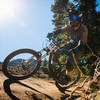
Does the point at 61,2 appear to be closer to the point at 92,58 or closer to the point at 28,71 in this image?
the point at 92,58

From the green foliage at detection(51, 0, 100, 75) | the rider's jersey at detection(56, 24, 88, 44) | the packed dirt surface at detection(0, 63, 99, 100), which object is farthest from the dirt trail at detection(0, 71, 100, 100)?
the green foliage at detection(51, 0, 100, 75)

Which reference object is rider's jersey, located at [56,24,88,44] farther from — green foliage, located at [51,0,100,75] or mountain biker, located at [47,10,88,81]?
green foliage, located at [51,0,100,75]

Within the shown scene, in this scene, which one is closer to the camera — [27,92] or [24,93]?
[24,93]

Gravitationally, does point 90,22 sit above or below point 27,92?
above

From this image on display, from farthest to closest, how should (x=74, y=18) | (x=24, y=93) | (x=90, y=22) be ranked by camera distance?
(x=90, y=22), (x=74, y=18), (x=24, y=93)

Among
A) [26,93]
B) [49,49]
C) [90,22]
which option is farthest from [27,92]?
[90,22]

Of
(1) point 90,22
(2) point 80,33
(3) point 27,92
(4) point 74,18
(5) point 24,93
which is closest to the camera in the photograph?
(5) point 24,93

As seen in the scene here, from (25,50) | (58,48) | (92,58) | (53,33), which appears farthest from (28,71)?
(92,58)

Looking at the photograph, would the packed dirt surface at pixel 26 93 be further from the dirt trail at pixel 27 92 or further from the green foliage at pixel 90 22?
the green foliage at pixel 90 22

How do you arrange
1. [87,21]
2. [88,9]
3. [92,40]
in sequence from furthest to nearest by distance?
[88,9] → [87,21] → [92,40]

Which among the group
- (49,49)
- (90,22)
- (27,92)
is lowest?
(27,92)

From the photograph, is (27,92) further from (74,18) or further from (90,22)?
(90,22)

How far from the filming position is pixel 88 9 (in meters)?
12.6

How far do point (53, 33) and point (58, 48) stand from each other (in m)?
0.68
